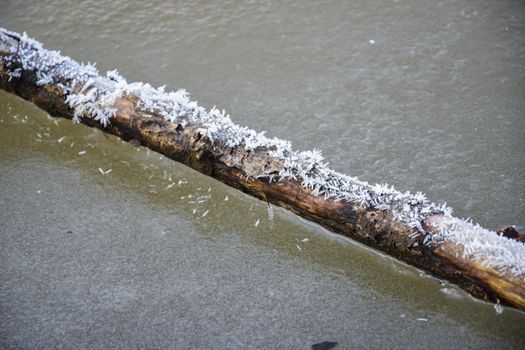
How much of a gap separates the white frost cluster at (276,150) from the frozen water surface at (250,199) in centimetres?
15

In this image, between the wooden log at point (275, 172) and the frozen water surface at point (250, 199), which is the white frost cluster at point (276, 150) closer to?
the wooden log at point (275, 172)

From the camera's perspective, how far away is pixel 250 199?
4.65 feet

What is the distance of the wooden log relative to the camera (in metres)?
1.10

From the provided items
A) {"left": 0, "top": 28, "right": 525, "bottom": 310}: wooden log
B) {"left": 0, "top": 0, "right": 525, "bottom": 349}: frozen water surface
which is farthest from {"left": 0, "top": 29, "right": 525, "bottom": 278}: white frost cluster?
{"left": 0, "top": 0, "right": 525, "bottom": 349}: frozen water surface

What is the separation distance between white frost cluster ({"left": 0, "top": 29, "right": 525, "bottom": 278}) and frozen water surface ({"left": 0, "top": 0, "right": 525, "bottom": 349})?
0.50 ft

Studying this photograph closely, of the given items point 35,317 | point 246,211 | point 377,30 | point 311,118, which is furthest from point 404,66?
point 35,317

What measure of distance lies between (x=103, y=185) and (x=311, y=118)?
2.13 feet

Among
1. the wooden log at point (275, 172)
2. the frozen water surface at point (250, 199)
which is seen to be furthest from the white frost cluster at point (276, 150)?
the frozen water surface at point (250, 199)

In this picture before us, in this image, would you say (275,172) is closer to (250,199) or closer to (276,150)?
(276,150)

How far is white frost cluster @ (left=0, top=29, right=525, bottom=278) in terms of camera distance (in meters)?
1.10

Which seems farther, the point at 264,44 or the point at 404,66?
the point at 264,44

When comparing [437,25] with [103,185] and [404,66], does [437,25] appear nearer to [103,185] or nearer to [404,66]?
[404,66]

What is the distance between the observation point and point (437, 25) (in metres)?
1.93

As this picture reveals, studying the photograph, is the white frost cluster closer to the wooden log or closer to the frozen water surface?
→ the wooden log
